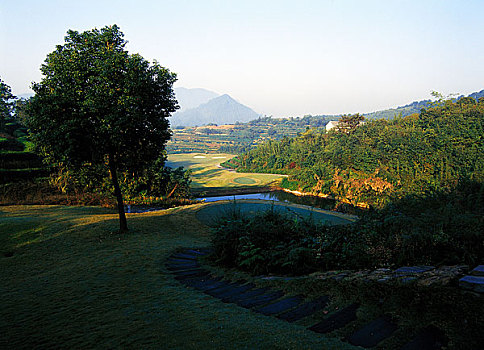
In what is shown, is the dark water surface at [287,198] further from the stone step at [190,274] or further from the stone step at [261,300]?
the stone step at [261,300]

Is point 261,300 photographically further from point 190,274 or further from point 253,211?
point 253,211

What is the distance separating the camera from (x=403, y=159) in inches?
1924

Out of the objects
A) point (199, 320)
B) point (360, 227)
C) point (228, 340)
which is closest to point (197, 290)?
point (199, 320)

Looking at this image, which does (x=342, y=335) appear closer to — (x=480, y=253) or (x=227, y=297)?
(x=227, y=297)

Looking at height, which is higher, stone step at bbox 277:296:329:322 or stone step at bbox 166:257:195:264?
stone step at bbox 277:296:329:322

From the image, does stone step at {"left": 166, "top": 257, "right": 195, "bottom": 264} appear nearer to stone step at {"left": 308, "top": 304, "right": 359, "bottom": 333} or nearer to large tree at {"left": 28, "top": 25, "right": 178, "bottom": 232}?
large tree at {"left": 28, "top": 25, "right": 178, "bottom": 232}

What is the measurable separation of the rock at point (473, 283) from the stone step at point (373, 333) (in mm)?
1100

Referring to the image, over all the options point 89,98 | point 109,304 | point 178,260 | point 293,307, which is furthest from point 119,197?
point 293,307

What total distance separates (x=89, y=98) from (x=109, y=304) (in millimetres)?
7502

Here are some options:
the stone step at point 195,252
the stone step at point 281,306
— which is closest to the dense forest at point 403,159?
the stone step at point 195,252

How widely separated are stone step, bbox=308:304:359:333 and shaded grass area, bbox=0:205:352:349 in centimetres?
22

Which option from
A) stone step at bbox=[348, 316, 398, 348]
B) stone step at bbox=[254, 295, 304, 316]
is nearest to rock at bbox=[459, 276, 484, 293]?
stone step at bbox=[348, 316, 398, 348]

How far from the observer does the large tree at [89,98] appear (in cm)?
973

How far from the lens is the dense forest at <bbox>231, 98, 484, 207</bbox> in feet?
137
